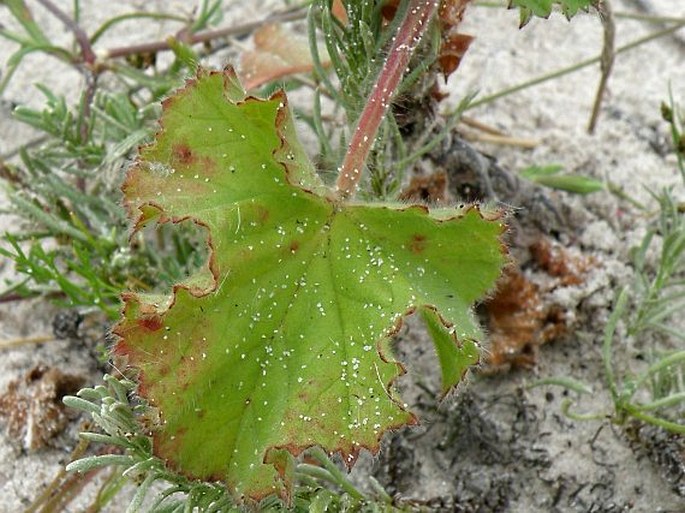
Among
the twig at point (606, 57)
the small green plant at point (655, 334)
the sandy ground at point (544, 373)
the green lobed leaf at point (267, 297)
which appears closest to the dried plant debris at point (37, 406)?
the sandy ground at point (544, 373)

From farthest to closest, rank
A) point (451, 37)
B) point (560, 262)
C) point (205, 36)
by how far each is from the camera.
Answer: point (205, 36)
point (560, 262)
point (451, 37)

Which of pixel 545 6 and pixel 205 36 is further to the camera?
pixel 205 36

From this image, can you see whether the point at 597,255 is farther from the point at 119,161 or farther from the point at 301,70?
the point at 119,161

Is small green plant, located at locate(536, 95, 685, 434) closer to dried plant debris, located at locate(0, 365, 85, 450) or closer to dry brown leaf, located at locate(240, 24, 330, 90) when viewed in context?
dry brown leaf, located at locate(240, 24, 330, 90)

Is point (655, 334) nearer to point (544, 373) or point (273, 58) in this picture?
point (544, 373)

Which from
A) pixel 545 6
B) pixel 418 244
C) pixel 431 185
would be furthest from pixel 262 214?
pixel 431 185

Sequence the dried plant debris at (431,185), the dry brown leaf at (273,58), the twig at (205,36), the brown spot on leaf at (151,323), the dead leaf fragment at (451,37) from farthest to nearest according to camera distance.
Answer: the twig at (205,36), the dry brown leaf at (273,58), the dried plant debris at (431,185), the dead leaf fragment at (451,37), the brown spot on leaf at (151,323)

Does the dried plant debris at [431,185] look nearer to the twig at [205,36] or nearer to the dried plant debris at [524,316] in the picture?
the dried plant debris at [524,316]

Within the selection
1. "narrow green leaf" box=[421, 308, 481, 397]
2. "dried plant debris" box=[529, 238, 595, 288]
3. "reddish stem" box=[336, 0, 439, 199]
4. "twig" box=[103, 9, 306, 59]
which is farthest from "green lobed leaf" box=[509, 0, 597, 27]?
"twig" box=[103, 9, 306, 59]
